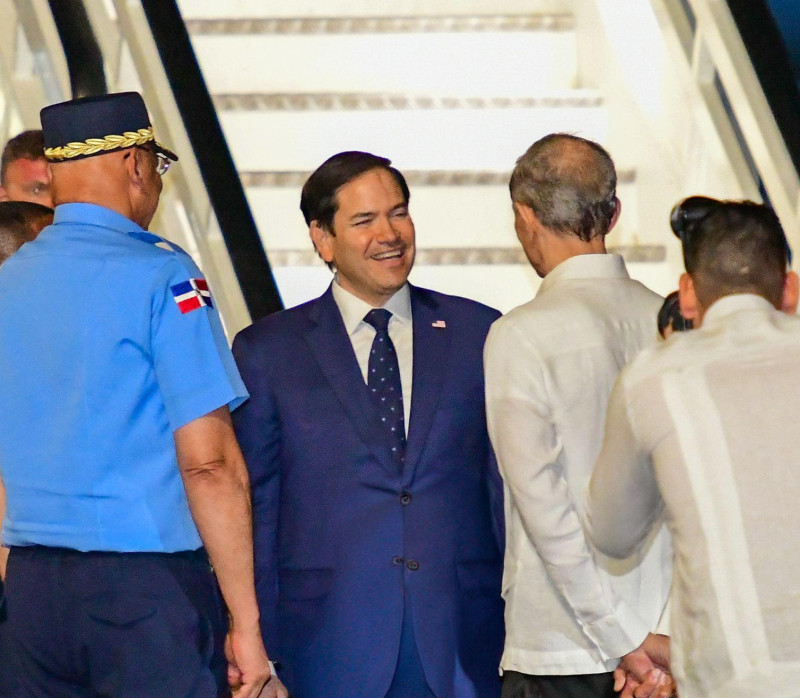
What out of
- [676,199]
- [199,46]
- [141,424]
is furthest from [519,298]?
[141,424]

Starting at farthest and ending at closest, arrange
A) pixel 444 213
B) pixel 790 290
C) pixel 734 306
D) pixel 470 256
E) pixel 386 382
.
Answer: pixel 444 213 → pixel 470 256 → pixel 386 382 → pixel 790 290 → pixel 734 306

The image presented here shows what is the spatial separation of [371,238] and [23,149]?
1351 mm

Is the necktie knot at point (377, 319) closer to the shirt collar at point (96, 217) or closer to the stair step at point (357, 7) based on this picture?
the shirt collar at point (96, 217)

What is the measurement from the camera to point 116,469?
2.47 metres

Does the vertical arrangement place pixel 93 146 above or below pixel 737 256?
above

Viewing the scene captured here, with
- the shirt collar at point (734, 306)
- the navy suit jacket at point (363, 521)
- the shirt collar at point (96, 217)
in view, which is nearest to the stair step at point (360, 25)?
the navy suit jacket at point (363, 521)

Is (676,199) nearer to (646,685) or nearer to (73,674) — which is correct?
(646,685)

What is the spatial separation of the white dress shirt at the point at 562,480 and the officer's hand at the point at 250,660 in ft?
1.52

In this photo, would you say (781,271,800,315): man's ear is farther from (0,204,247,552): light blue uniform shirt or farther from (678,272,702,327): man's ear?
(0,204,247,552): light blue uniform shirt

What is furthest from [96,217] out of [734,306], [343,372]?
[734,306]

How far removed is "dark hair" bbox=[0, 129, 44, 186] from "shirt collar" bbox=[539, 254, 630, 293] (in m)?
1.77

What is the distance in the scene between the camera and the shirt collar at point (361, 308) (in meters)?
3.00

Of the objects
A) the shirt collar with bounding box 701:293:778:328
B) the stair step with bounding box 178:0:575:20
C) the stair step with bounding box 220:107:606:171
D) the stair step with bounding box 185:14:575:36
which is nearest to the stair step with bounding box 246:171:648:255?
the stair step with bounding box 220:107:606:171

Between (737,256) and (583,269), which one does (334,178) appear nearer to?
(583,269)
